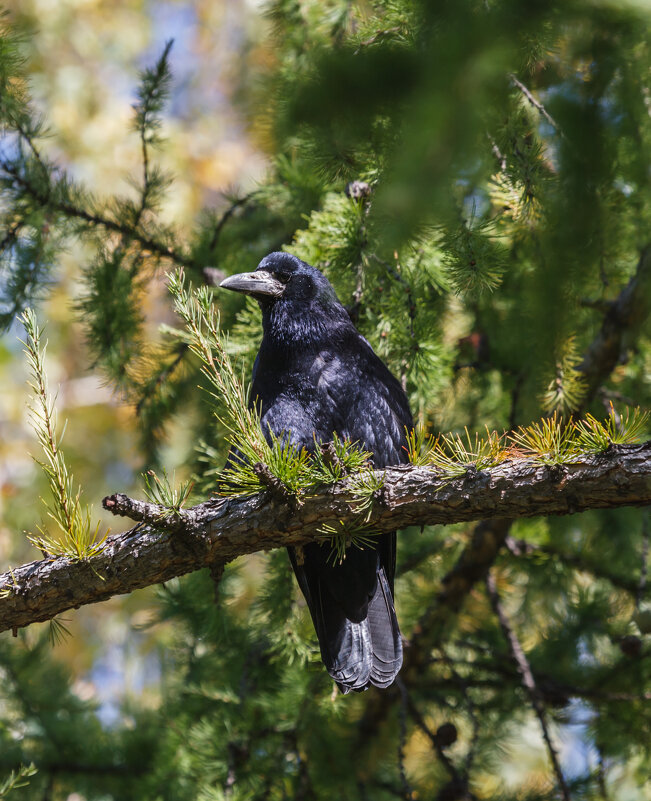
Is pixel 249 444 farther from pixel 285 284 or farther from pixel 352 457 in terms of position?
pixel 285 284

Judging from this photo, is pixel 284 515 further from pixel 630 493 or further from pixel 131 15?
pixel 131 15

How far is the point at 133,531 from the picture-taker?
2.15 metres

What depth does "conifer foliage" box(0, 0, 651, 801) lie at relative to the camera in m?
2.17

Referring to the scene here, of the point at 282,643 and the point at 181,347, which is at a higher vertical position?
the point at 181,347

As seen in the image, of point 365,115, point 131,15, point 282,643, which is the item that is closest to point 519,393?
point 282,643

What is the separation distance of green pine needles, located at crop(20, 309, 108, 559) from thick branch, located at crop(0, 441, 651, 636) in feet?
0.22

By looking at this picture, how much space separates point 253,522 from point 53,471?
53 cm

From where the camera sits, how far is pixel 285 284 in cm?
320

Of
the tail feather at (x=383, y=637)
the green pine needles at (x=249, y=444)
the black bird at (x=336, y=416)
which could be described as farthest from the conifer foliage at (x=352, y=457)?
the tail feather at (x=383, y=637)

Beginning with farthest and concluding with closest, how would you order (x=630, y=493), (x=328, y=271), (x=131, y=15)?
(x=131, y=15) → (x=328, y=271) → (x=630, y=493)

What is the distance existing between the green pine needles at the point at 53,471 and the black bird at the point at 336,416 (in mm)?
862

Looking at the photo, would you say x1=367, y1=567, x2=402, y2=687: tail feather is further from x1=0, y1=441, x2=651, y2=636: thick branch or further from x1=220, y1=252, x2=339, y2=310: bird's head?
x1=220, y1=252, x2=339, y2=310: bird's head

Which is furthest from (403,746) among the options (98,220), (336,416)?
(98,220)

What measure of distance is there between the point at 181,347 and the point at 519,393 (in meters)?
1.48
